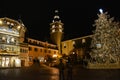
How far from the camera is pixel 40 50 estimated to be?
68562 millimetres

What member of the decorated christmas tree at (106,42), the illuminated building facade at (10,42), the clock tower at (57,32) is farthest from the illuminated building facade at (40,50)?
the decorated christmas tree at (106,42)

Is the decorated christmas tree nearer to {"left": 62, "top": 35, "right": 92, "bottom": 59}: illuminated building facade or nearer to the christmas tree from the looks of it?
the christmas tree

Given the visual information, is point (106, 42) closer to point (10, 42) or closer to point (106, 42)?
point (106, 42)

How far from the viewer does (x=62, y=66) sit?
10234 millimetres

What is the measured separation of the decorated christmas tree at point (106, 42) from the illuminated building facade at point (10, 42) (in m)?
25.5

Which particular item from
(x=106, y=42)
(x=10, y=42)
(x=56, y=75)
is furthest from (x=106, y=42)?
(x=10, y=42)

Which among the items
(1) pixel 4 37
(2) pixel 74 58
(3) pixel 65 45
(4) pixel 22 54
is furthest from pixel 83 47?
(2) pixel 74 58

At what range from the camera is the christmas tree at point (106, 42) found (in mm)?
36406

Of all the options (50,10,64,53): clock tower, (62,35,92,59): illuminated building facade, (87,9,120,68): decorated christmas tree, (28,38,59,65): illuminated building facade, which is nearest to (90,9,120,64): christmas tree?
(87,9,120,68): decorated christmas tree

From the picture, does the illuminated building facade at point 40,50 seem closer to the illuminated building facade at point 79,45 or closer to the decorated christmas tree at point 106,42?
the illuminated building facade at point 79,45

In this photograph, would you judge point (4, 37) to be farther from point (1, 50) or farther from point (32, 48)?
point (32, 48)

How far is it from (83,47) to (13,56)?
2414cm

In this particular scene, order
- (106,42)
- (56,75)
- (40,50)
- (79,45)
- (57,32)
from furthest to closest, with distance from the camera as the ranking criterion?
(57,32)
(40,50)
(79,45)
(106,42)
(56,75)

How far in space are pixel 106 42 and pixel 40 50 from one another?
1398 inches
